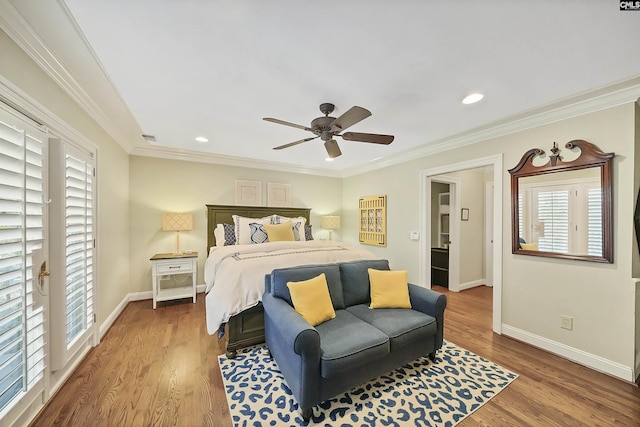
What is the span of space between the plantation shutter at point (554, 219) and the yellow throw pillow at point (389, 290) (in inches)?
62.1

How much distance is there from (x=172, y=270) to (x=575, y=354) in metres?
4.96

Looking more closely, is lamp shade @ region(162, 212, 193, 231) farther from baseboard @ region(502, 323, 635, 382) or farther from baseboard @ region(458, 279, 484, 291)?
baseboard @ region(458, 279, 484, 291)

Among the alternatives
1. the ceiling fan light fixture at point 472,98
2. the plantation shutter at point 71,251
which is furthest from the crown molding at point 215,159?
the ceiling fan light fixture at point 472,98

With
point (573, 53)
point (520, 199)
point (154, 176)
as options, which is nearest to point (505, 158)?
point (520, 199)

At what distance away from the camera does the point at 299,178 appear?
529cm

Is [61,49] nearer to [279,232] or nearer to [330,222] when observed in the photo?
[279,232]

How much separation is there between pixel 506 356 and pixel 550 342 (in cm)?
54

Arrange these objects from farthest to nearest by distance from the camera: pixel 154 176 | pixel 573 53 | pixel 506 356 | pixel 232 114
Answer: pixel 154 176, pixel 232 114, pixel 506 356, pixel 573 53

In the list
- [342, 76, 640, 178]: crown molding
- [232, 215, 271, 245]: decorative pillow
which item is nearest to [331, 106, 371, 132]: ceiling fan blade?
[342, 76, 640, 178]: crown molding

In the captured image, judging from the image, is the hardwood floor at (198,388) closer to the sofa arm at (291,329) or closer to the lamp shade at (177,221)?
the sofa arm at (291,329)

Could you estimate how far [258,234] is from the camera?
3996mm

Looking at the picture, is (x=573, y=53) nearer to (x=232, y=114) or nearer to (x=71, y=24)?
(x=232, y=114)

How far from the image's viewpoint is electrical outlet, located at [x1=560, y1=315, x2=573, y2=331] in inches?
91.5

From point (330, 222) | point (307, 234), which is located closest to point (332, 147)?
point (307, 234)
